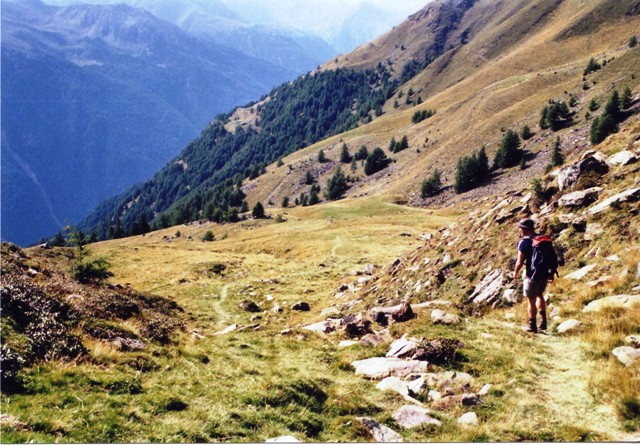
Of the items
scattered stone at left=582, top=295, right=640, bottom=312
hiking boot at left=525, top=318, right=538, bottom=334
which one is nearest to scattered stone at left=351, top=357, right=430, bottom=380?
hiking boot at left=525, top=318, right=538, bottom=334

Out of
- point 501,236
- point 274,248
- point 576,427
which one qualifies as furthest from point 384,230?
point 576,427

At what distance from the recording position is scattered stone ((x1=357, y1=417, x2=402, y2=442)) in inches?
340

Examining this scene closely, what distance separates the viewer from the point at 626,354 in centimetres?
1053

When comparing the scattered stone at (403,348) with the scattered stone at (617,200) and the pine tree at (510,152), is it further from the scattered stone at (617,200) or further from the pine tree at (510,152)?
the pine tree at (510,152)

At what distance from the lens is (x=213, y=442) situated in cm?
791

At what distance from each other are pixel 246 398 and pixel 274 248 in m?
57.8

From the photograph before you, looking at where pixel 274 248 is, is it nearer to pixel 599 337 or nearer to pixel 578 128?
pixel 599 337

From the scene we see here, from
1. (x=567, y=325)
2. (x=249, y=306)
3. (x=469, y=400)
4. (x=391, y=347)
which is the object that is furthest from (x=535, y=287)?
(x=249, y=306)

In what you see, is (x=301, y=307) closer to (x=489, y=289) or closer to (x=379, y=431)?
(x=489, y=289)

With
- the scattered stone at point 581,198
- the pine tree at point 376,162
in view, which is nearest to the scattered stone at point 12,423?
the scattered stone at point 581,198

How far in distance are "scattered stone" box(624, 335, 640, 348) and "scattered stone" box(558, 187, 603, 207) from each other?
9.56 meters

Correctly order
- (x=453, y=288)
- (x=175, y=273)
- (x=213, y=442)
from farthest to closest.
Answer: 1. (x=175, y=273)
2. (x=453, y=288)
3. (x=213, y=442)

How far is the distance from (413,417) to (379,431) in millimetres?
1030

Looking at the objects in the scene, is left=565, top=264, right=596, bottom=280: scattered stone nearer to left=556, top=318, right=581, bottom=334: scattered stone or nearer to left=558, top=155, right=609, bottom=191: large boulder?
left=556, top=318, right=581, bottom=334: scattered stone
